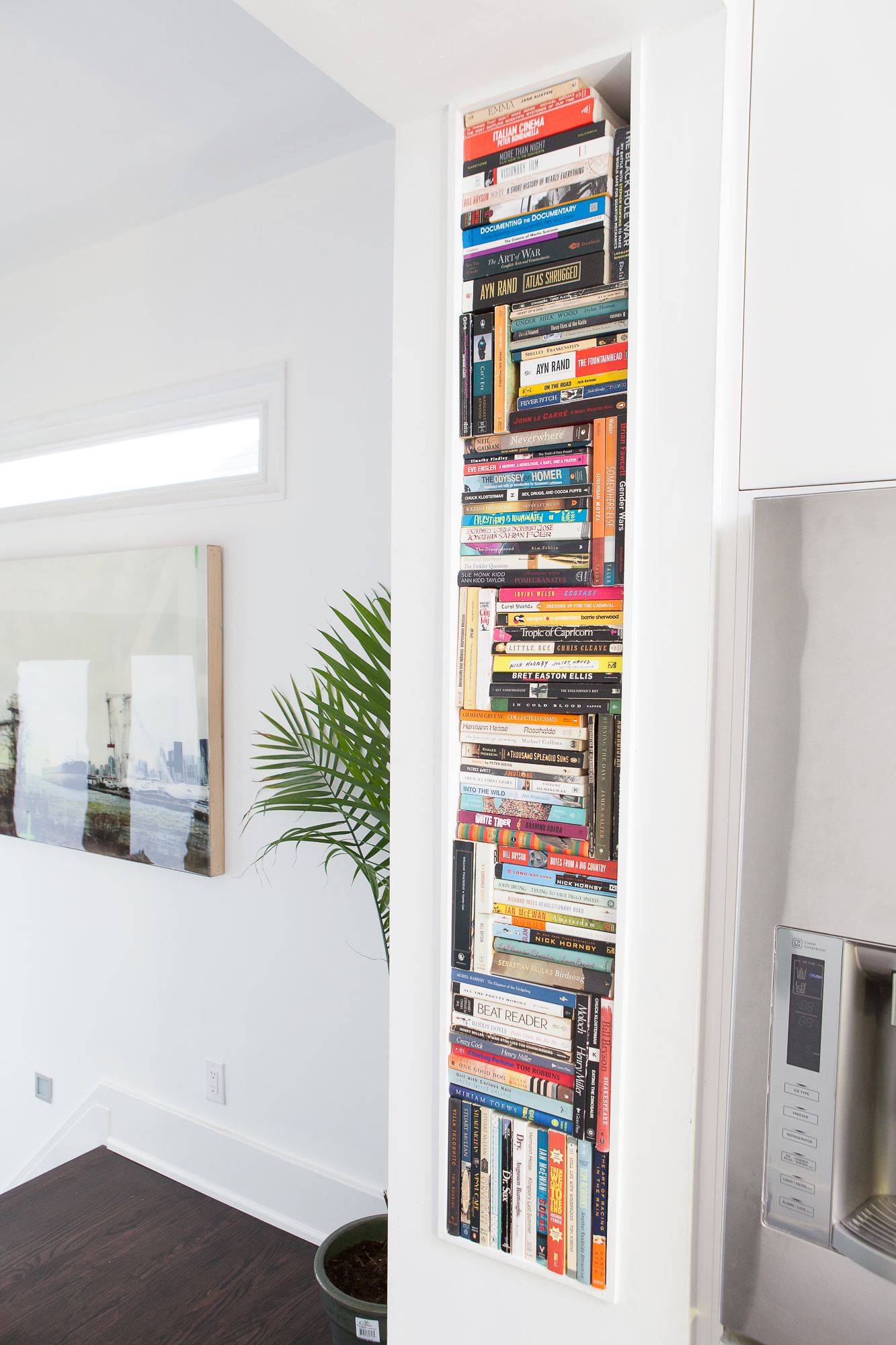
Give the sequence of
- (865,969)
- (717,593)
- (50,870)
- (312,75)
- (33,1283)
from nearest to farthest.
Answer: (865,969) → (717,593) → (312,75) → (33,1283) → (50,870)

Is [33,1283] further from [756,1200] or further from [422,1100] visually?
[756,1200]

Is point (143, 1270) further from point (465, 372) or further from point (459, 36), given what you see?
point (459, 36)

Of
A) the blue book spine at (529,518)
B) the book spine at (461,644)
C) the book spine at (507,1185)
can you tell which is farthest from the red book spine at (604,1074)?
the blue book spine at (529,518)

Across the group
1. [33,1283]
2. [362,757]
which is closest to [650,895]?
[362,757]

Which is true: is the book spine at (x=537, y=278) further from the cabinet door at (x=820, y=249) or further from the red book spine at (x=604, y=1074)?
the red book spine at (x=604, y=1074)

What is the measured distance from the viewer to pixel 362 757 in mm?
1637

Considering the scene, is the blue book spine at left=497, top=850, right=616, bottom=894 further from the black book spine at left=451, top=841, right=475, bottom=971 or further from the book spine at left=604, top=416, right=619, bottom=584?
the book spine at left=604, top=416, right=619, bottom=584

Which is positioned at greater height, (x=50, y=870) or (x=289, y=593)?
(x=289, y=593)

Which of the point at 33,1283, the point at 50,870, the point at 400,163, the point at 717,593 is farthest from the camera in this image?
the point at 50,870

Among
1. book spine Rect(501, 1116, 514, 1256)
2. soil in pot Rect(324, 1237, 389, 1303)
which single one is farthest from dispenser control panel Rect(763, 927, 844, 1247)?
soil in pot Rect(324, 1237, 389, 1303)

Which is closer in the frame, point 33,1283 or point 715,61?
point 715,61

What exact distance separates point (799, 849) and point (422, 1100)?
625 millimetres

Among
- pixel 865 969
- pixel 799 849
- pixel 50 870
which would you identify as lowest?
pixel 50 870

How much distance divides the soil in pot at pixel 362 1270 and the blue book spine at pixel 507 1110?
74 centimetres
